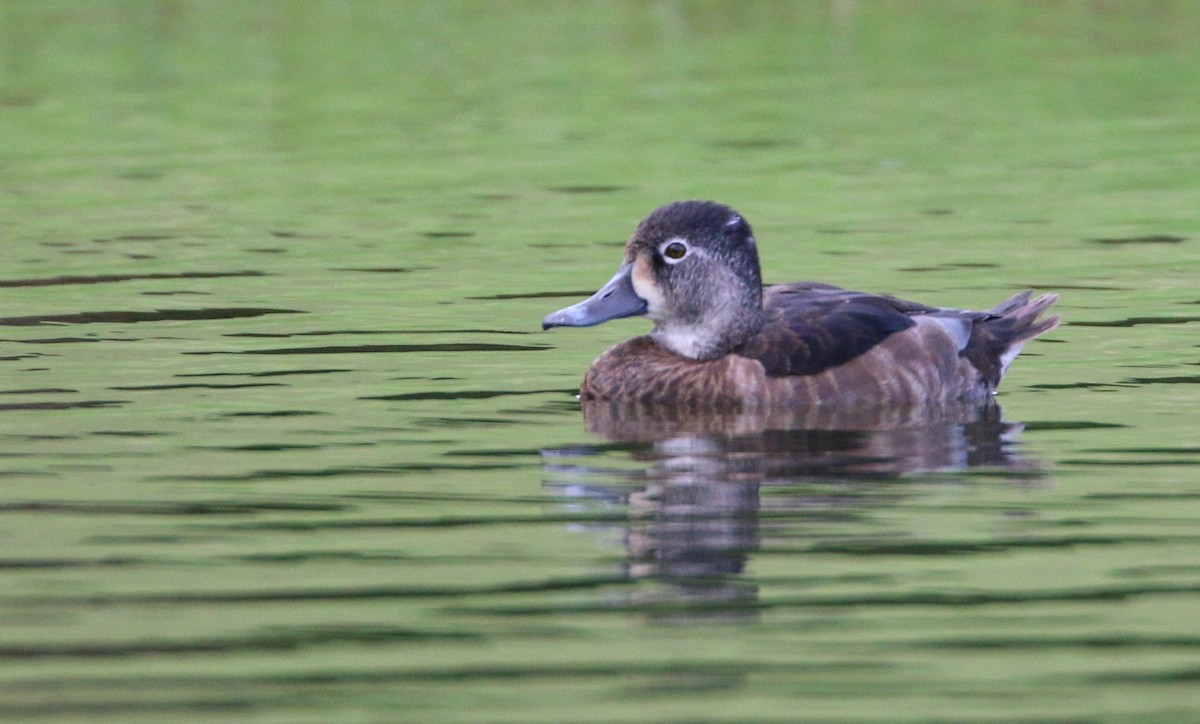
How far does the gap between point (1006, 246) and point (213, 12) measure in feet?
55.2

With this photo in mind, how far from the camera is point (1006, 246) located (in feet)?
50.0

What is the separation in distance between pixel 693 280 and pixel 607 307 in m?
0.40

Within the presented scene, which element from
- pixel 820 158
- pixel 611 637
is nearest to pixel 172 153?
pixel 820 158

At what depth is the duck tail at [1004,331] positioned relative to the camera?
429 inches

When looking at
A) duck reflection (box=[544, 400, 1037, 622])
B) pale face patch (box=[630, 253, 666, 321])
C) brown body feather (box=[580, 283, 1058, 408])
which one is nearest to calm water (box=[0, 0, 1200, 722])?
duck reflection (box=[544, 400, 1037, 622])

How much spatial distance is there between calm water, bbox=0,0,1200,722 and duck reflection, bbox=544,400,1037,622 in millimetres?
27

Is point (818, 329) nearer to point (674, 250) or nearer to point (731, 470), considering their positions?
point (674, 250)

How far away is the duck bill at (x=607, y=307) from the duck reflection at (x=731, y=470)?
371 millimetres

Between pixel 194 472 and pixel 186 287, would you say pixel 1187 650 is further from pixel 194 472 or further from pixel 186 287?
pixel 186 287

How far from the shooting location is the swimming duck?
33.7 ft

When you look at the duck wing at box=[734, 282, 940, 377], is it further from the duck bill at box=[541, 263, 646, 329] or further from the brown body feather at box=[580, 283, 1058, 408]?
the duck bill at box=[541, 263, 646, 329]

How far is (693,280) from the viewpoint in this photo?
10.5 meters

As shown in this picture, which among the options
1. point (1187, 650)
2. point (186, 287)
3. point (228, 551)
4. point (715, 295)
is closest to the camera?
point (1187, 650)

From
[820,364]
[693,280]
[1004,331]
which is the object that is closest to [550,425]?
[693,280]
